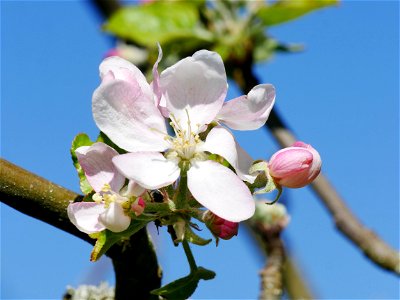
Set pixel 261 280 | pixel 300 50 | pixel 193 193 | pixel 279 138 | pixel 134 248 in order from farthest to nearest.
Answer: pixel 300 50
pixel 279 138
pixel 261 280
pixel 134 248
pixel 193 193

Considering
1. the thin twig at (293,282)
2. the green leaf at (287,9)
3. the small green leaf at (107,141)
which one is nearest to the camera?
the small green leaf at (107,141)

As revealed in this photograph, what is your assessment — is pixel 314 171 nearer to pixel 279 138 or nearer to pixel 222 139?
pixel 222 139

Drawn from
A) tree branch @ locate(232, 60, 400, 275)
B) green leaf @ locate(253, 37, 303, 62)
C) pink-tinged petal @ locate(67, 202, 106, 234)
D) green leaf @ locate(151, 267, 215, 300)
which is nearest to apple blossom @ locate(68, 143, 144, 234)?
pink-tinged petal @ locate(67, 202, 106, 234)

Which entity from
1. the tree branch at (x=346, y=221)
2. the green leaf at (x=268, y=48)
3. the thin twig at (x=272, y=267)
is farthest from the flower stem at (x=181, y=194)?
the green leaf at (x=268, y=48)

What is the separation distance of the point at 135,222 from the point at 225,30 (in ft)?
5.70

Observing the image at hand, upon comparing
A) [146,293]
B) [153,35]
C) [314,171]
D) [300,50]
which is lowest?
[300,50]

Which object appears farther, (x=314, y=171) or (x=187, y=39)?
(x=187, y=39)

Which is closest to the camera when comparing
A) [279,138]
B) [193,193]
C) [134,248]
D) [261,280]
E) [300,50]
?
[193,193]

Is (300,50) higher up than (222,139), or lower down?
lower down

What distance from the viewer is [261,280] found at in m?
1.49

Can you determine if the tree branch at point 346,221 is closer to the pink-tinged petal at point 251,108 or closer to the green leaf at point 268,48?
the green leaf at point 268,48

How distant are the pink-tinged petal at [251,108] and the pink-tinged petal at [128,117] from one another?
76mm

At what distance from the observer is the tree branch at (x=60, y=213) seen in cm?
92

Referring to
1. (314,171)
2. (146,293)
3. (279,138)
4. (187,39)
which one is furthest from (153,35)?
(314,171)
